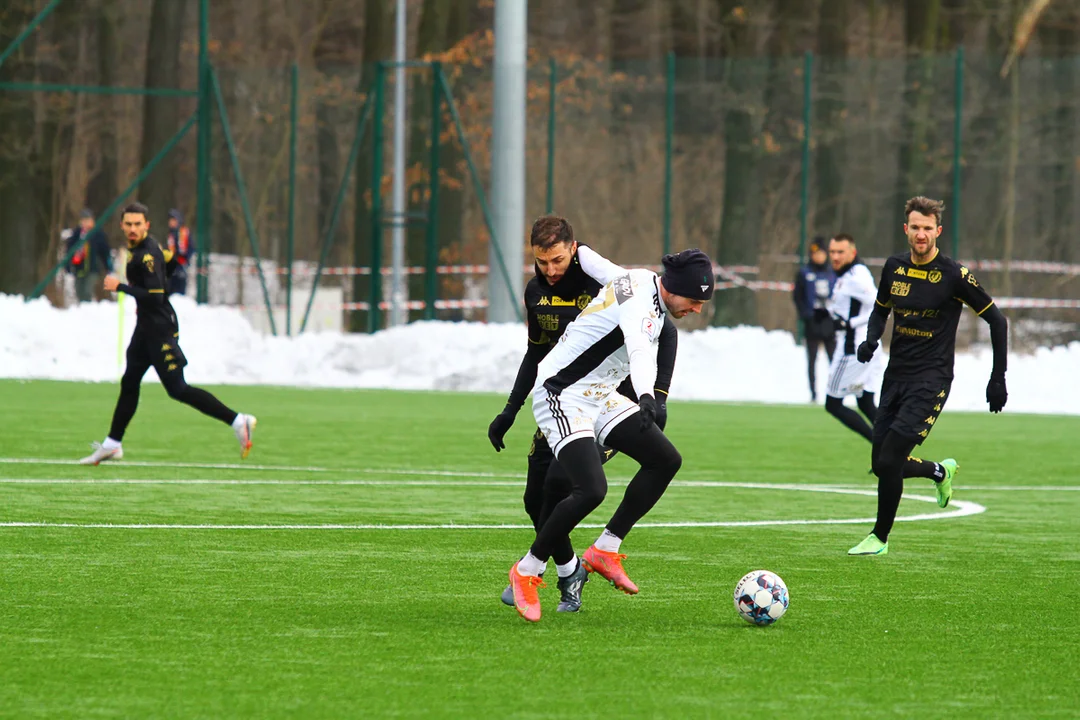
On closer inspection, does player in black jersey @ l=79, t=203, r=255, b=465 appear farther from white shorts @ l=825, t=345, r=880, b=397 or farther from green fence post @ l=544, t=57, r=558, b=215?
green fence post @ l=544, t=57, r=558, b=215

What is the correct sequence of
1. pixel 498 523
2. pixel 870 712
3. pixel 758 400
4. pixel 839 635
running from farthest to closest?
pixel 758 400, pixel 498 523, pixel 839 635, pixel 870 712

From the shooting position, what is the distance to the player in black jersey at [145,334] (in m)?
14.8

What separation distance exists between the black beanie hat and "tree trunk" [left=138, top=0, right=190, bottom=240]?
96.1ft

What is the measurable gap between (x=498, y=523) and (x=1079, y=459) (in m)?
8.01

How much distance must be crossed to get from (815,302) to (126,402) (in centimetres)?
1362

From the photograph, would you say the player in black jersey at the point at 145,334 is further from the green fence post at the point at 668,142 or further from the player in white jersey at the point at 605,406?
the green fence post at the point at 668,142

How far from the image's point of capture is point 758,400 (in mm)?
26844

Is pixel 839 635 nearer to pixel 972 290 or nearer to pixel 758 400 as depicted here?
pixel 972 290

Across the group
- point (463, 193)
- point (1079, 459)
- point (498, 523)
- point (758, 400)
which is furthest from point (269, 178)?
point (498, 523)

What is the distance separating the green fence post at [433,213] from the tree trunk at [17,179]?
33.7 ft

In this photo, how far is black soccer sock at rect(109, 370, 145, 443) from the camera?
1513 centimetres

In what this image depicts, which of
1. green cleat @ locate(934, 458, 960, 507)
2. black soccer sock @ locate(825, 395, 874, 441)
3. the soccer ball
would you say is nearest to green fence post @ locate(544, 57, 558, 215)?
black soccer sock @ locate(825, 395, 874, 441)

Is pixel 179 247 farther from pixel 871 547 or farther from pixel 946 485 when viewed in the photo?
pixel 871 547

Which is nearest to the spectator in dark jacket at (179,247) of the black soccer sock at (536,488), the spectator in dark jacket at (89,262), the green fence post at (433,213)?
the spectator in dark jacket at (89,262)
